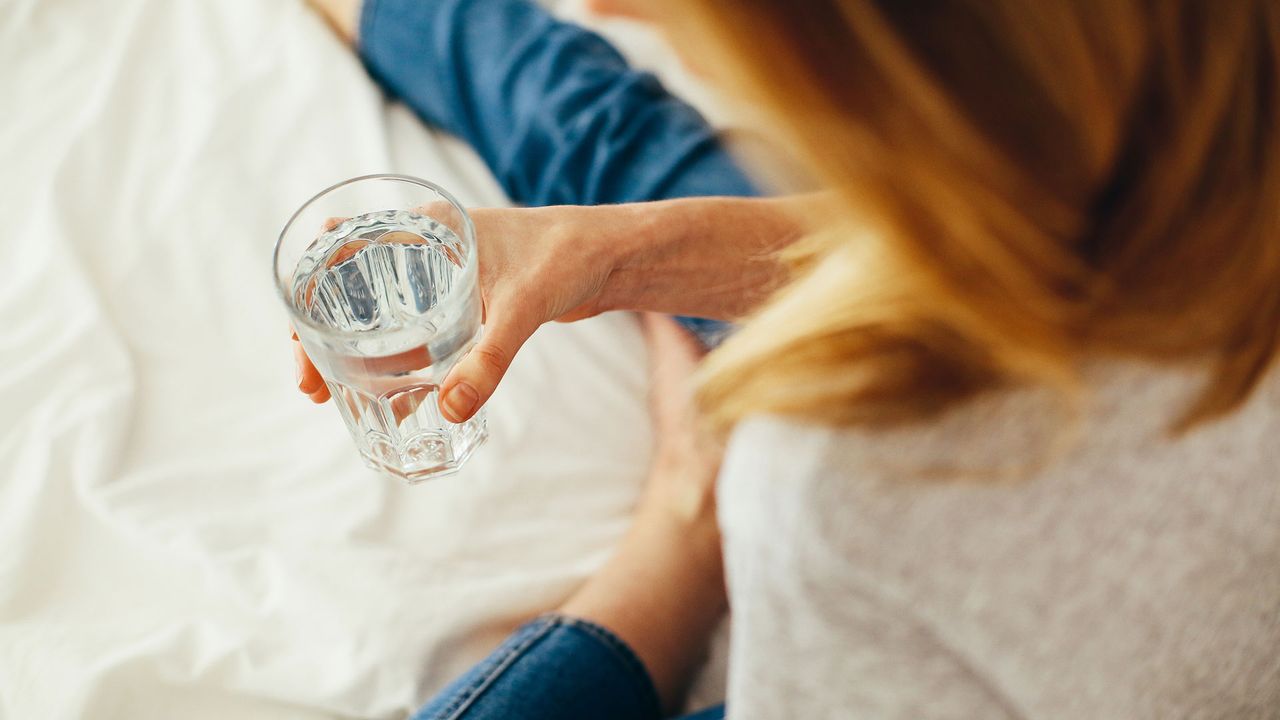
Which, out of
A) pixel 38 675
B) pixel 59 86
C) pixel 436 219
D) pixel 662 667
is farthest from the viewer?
pixel 59 86

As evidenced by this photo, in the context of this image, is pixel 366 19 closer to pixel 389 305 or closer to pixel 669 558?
pixel 389 305

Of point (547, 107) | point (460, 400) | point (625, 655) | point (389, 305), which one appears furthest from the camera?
point (547, 107)

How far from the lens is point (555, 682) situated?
72 cm

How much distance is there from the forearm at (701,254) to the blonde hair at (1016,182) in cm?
29

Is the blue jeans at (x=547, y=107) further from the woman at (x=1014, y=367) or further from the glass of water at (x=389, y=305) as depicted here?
the woman at (x=1014, y=367)

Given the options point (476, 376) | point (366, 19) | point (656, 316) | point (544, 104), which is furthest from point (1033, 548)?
point (366, 19)

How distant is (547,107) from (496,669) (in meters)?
0.50

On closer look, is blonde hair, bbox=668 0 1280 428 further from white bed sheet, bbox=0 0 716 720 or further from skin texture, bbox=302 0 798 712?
white bed sheet, bbox=0 0 716 720

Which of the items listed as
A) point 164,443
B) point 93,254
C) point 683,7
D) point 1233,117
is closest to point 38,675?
point 164,443

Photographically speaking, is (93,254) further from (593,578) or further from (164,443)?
(593,578)

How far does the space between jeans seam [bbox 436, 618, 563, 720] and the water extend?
14 centimetres

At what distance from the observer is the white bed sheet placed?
2.39 ft

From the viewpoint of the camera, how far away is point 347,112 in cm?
99

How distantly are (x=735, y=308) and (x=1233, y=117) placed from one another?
1.48ft
